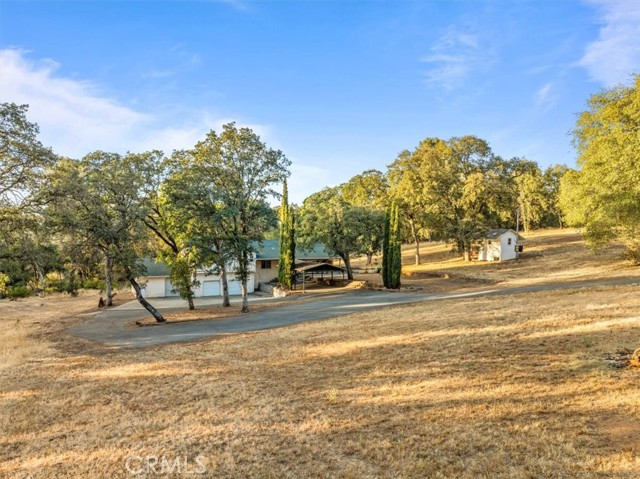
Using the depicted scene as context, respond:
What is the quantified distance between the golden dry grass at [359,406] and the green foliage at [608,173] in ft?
52.2

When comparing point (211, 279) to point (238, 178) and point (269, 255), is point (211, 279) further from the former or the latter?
point (238, 178)

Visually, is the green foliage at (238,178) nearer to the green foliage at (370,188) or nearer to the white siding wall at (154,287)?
the white siding wall at (154,287)

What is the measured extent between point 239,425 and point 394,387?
3354 millimetres

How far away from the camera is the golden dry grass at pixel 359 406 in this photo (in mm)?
5328


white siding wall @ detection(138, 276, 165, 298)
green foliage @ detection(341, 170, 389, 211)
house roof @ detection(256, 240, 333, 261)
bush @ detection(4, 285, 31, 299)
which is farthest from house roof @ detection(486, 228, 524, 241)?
bush @ detection(4, 285, 31, 299)

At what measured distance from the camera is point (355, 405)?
7.52m

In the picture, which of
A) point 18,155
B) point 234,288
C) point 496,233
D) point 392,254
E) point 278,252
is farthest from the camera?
point 496,233

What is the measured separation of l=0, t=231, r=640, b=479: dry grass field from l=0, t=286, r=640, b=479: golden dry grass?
0.03 m

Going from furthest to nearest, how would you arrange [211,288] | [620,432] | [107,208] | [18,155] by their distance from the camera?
[211,288]
[107,208]
[18,155]
[620,432]

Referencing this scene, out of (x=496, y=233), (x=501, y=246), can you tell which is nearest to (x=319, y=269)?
(x=501, y=246)

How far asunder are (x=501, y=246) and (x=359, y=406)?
41.3 metres

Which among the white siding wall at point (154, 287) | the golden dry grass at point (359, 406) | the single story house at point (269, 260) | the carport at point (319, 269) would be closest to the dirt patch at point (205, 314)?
the golden dry grass at point (359, 406)

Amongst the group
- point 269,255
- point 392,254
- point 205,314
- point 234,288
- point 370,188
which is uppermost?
point 370,188

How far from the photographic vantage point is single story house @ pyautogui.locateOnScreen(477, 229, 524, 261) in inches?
1718
